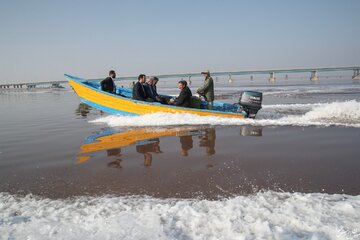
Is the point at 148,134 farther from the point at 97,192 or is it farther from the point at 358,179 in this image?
the point at 358,179

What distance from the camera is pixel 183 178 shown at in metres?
3.88

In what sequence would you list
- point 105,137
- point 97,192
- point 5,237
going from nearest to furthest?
1. point 5,237
2. point 97,192
3. point 105,137

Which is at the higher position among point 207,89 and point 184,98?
point 207,89

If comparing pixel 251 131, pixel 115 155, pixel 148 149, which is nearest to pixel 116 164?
pixel 115 155

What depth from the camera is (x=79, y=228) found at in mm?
2604

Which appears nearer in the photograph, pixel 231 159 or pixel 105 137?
pixel 231 159

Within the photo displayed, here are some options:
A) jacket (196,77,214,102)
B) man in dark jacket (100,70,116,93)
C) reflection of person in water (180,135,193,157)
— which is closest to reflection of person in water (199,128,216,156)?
reflection of person in water (180,135,193,157)

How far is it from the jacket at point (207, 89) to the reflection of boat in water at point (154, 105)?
472mm

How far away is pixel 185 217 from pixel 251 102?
7103 mm

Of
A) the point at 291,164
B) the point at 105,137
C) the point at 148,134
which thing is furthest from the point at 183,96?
the point at 291,164

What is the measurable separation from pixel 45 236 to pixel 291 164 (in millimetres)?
3829

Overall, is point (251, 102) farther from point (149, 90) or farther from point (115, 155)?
point (115, 155)

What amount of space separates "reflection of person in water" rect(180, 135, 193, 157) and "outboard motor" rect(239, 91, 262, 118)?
3.38m

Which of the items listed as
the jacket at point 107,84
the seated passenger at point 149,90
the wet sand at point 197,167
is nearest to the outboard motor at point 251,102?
the wet sand at point 197,167
